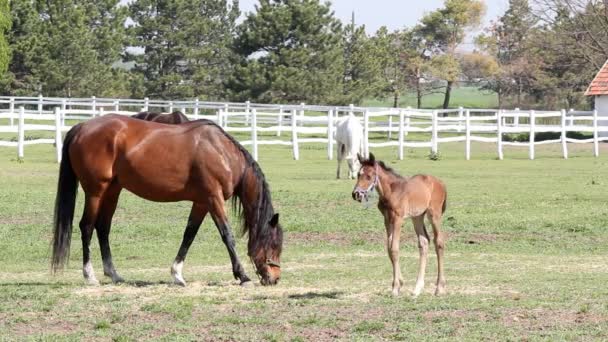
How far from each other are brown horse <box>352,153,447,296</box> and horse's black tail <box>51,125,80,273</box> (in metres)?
3.50

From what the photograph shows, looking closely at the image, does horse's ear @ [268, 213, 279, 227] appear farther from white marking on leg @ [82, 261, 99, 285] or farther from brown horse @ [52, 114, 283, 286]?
white marking on leg @ [82, 261, 99, 285]

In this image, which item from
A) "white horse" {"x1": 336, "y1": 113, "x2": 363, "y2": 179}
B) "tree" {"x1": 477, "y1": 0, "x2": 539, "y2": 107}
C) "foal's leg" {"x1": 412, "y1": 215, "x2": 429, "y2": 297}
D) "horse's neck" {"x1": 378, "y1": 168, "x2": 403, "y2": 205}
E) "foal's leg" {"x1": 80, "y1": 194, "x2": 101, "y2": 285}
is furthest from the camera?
"tree" {"x1": 477, "y1": 0, "x2": 539, "y2": 107}

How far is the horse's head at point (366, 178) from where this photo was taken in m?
10.5

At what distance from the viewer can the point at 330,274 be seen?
13.8 m

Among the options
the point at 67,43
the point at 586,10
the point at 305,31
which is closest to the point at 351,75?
the point at 305,31

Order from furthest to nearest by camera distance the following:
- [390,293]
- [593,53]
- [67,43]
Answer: [593,53] → [67,43] → [390,293]

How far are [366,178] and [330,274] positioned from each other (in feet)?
11.1

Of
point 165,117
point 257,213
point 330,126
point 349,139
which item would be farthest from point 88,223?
point 330,126

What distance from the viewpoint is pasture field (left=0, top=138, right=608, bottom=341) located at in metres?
9.75

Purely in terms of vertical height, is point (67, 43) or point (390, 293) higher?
point (67, 43)

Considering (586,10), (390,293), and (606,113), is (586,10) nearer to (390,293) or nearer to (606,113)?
(606,113)

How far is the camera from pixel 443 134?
52.1 metres

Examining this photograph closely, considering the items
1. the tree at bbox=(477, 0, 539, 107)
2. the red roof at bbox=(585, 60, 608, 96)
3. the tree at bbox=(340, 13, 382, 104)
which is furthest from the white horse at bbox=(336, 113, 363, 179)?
the tree at bbox=(477, 0, 539, 107)

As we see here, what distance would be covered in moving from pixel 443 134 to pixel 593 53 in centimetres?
2035
